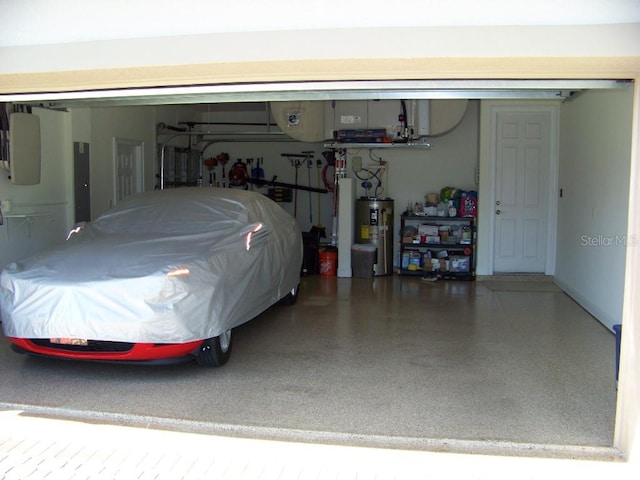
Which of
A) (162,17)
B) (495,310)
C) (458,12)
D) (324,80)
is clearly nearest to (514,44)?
(458,12)

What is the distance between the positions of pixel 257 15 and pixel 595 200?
5040 millimetres

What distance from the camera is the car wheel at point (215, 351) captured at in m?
5.01

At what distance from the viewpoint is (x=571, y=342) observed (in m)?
6.19

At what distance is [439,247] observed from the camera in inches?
402

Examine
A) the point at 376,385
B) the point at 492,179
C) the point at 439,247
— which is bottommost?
the point at 376,385

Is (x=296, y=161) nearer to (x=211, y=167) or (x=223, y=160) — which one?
A: (x=223, y=160)

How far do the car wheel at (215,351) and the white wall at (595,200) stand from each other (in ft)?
12.1

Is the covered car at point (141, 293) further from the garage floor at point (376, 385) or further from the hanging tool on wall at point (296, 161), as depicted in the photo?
the hanging tool on wall at point (296, 161)

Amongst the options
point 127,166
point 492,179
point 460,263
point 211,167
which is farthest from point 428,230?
point 127,166

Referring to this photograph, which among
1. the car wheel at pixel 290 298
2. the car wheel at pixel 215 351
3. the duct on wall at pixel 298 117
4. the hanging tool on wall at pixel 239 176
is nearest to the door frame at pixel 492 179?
the duct on wall at pixel 298 117

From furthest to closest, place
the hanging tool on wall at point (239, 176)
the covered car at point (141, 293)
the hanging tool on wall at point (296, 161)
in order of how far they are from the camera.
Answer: the hanging tool on wall at point (296, 161) → the hanging tool on wall at point (239, 176) → the covered car at point (141, 293)

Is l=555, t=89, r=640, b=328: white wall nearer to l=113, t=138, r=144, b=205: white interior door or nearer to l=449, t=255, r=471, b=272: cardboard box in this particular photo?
l=449, t=255, r=471, b=272: cardboard box

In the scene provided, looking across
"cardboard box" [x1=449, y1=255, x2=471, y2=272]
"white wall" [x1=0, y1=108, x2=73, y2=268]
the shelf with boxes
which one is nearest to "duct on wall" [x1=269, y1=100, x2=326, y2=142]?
the shelf with boxes

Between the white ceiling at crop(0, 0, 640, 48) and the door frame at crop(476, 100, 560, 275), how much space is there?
21.3ft
